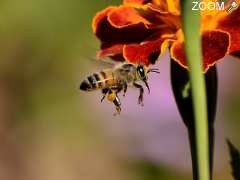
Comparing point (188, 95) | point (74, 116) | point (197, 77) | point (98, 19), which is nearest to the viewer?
point (197, 77)

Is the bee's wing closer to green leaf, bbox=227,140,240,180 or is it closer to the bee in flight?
the bee in flight

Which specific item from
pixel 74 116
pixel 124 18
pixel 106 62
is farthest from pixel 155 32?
pixel 74 116

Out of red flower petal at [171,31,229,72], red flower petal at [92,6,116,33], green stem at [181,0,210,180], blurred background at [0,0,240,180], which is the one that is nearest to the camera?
green stem at [181,0,210,180]

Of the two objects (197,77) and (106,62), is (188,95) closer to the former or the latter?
(197,77)

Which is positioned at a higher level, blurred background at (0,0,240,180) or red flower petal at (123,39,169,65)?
red flower petal at (123,39,169,65)

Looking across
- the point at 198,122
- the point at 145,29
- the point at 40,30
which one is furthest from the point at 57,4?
the point at 198,122

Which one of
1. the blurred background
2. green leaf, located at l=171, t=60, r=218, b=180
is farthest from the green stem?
the blurred background

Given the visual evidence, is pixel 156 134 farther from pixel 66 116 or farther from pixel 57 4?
pixel 57 4
